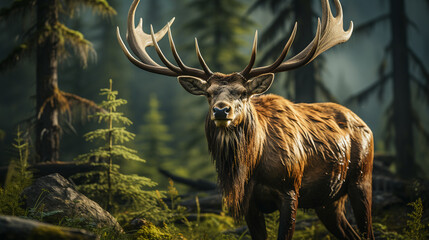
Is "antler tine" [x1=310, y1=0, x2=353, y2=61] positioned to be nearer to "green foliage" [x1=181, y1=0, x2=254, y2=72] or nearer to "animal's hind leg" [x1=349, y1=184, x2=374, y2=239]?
"animal's hind leg" [x1=349, y1=184, x2=374, y2=239]

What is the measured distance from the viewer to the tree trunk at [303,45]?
11.4m

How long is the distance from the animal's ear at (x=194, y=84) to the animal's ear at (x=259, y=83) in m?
0.59

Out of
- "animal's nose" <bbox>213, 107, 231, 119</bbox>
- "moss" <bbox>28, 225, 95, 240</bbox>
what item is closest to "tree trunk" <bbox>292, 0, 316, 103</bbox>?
"animal's nose" <bbox>213, 107, 231, 119</bbox>

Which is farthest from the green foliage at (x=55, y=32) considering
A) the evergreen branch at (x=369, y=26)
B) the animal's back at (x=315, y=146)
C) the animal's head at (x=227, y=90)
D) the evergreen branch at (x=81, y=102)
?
the evergreen branch at (x=369, y=26)

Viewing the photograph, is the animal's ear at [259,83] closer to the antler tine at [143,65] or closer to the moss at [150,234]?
the antler tine at [143,65]

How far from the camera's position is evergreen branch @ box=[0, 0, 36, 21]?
Result: 6828 millimetres

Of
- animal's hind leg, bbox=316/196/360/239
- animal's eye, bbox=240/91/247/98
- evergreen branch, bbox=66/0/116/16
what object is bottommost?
animal's hind leg, bbox=316/196/360/239

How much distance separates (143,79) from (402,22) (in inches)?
1812

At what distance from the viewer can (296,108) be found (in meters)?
Answer: 5.45

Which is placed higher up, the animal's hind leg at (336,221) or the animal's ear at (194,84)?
the animal's ear at (194,84)

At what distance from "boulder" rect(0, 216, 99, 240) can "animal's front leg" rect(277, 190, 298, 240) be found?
235cm

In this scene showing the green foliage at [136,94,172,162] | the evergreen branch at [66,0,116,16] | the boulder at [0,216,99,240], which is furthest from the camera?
the green foliage at [136,94,172,162]

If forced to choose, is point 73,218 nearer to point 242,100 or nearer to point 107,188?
point 107,188

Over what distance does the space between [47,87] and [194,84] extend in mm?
3945
